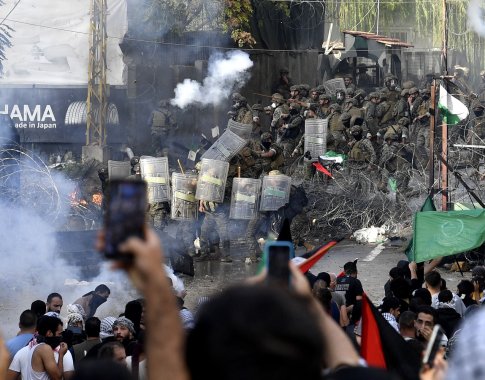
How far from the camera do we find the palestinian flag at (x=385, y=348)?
377cm

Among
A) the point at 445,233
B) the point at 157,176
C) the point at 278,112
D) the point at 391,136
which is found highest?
the point at 278,112

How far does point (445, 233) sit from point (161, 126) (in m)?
11.8

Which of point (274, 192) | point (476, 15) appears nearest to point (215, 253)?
point (274, 192)

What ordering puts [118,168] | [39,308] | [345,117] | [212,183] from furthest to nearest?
1. [345,117]
2. [118,168]
3. [212,183]
4. [39,308]

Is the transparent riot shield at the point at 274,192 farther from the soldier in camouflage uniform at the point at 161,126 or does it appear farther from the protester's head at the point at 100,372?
the protester's head at the point at 100,372

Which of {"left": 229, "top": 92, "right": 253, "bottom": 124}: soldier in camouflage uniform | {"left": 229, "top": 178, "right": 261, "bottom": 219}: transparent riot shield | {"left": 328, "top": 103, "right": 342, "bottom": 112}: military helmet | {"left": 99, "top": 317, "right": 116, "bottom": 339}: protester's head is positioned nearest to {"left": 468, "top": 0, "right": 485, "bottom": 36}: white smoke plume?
{"left": 328, "top": 103, "right": 342, "bottom": 112}: military helmet

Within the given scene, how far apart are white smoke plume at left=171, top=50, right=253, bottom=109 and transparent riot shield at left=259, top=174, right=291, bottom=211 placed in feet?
25.1

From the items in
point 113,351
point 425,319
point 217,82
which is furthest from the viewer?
point 217,82

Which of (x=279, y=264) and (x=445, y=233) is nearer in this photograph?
(x=279, y=264)

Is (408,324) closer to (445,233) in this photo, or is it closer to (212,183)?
(445,233)

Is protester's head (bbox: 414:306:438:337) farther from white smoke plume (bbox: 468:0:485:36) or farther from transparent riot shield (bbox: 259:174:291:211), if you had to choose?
white smoke plume (bbox: 468:0:485:36)

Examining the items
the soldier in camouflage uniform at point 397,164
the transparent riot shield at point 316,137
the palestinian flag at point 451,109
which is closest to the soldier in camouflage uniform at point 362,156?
the soldier in camouflage uniform at point 397,164

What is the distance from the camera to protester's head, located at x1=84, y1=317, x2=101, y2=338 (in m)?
5.97

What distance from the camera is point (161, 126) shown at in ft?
69.1
